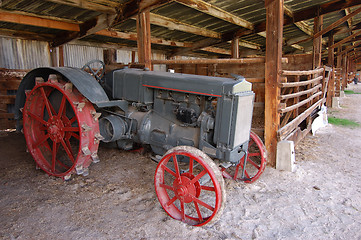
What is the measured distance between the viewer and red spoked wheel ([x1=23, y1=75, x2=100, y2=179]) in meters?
2.67

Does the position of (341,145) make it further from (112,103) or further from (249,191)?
(112,103)

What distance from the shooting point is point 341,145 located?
180 inches

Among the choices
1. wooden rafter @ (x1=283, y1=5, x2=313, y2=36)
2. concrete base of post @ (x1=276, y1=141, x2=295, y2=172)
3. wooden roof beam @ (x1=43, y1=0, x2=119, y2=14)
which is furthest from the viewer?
wooden rafter @ (x1=283, y1=5, x2=313, y2=36)

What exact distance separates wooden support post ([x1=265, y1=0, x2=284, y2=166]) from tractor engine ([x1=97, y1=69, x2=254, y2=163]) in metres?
0.96

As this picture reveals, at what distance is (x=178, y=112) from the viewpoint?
2674 millimetres

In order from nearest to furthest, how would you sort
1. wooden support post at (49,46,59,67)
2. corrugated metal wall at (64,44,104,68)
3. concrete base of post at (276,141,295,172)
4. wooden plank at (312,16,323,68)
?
concrete base of post at (276,141,295,172) → wooden plank at (312,16,323,68) → wooden support post at (49,46,59,67) → corrugated metal wall at (64,44,104,68)

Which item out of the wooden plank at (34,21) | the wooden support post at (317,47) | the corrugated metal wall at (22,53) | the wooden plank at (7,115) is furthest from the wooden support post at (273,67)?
the corrugated metal wall at (22,53)

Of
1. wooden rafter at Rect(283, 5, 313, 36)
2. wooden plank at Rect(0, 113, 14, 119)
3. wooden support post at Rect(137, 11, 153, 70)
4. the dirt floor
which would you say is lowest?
the dirt floor

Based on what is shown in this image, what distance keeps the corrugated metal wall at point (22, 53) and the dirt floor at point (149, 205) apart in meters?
4.40

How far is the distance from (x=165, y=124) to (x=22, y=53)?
645 centimetres

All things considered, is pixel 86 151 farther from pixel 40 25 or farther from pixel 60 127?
pixel 40 25

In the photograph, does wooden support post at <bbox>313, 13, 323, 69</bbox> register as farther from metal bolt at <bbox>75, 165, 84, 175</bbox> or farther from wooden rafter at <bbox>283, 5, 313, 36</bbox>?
metal bolt at <bbox>75, 165, 84, 175</bbox>

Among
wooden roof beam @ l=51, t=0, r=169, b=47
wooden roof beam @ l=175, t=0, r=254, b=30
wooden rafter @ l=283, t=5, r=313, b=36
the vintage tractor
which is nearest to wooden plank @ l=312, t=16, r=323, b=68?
wooden rafter @ l=283, t=5, r=313, b=36

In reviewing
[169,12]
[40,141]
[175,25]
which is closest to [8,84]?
[40,141]
